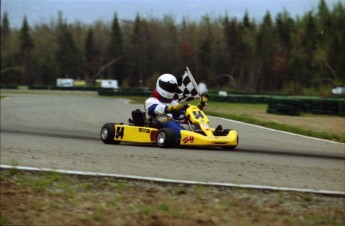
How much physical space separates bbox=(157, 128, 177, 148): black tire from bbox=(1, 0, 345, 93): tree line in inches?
753

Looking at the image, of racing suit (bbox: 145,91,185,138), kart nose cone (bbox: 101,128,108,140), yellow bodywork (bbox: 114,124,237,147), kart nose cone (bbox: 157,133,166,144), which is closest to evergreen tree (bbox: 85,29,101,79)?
kart nose cone (bbox: 101,128,108,140)

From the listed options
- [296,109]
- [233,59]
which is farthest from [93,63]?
[296,109]

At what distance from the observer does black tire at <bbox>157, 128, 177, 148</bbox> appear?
9.55 metres

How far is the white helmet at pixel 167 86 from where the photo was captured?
34.6 feet

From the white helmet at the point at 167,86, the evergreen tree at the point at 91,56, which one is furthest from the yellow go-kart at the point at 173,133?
the evergreen tree at the point at 91,56

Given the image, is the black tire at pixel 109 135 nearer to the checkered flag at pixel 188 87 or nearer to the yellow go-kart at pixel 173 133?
the yellow go-kart at pixel 173 133

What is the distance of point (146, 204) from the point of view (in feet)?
16.4

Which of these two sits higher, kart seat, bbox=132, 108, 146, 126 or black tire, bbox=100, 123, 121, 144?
kart seat, bbox=132, 108, 146, 126

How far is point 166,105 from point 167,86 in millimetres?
533

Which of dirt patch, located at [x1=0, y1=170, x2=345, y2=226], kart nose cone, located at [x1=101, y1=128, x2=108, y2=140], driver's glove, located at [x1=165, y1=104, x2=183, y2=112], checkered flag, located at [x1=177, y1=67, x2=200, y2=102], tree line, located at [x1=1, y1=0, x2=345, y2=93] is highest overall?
tree line, located at [x1=1, y1=0, x2=345, y2=93]

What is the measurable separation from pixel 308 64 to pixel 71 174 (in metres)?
42.0

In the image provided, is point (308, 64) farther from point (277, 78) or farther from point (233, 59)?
point (233, 59)

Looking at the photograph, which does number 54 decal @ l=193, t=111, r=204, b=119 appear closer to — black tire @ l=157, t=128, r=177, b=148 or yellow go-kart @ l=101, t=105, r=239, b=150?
yellow go-kart @ l=101, t=105, r=239, b=150

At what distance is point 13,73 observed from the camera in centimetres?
7019
